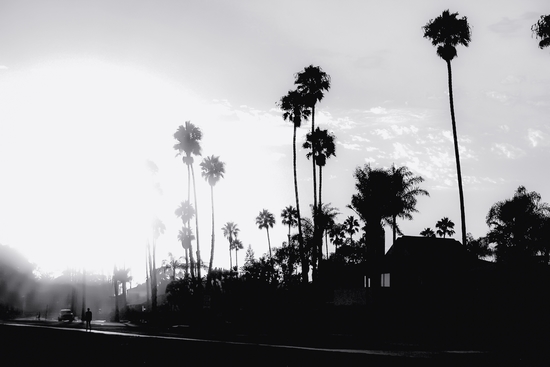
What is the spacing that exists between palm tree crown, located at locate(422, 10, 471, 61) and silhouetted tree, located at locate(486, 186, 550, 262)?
39.9 metres

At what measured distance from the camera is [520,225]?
8206cm

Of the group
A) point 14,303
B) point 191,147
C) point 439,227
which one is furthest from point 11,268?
point 439,227

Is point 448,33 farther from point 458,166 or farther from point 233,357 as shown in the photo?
point 233,357

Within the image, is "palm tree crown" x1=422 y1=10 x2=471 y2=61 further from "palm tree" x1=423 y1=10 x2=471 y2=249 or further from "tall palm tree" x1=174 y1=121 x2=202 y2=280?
"tall palm tree" x1=174 y1=121 x2=202 y2=280

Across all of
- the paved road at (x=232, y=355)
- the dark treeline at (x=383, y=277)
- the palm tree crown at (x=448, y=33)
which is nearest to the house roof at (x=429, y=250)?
the dark treeline at (x=383, y=277)

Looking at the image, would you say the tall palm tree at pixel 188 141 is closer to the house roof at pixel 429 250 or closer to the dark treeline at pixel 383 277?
the dark treeline at pixel 383 277

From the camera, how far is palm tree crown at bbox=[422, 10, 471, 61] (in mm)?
47281

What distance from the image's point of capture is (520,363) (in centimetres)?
2009

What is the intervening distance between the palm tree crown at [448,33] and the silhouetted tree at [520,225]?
131ft

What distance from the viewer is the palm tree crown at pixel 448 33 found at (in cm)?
4728

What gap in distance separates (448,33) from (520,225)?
43.3 meters

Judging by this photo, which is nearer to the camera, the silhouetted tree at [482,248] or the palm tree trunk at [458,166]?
the palm tree trunk at [458,166]

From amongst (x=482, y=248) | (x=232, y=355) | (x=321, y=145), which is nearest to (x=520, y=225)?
(x=482, y=248)

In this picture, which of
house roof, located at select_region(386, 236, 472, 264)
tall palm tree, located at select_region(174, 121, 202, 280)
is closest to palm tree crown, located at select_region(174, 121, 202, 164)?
tall palm tree, located at select_region(174, 121, 202, 280)
